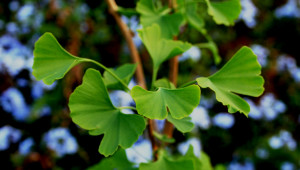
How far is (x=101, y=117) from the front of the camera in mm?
511

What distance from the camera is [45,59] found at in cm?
52

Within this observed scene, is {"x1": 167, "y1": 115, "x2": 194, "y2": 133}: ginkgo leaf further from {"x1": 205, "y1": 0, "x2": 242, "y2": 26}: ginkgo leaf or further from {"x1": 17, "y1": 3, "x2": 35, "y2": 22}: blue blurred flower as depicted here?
{"x1": 17, "y1": 3, "x2": 35, "y2": 22}: blue blurred flower

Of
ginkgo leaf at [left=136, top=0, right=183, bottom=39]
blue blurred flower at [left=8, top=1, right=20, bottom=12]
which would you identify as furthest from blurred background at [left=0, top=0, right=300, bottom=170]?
ginkgo leaf at [left=136, top=0, right=183, bottom=39]

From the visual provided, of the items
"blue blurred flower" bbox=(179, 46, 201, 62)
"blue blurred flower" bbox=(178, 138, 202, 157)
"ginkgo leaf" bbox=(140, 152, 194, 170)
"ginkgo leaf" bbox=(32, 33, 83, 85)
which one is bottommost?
"blue blurred flower" bbox=(178, 138, 202, 157)

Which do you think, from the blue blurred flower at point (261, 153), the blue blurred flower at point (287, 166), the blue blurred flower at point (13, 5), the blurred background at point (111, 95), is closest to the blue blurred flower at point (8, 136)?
the blurred background at point (111, 95)

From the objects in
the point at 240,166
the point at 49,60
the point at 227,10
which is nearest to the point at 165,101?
the point at 49,60

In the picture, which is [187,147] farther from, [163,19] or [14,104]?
[163,19]

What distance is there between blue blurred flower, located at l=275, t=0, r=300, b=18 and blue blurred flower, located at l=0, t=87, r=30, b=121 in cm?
168

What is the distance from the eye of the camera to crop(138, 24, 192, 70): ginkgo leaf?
0.56 metres

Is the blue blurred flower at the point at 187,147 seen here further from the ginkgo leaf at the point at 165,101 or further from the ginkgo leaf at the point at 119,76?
the ginkgo leaf at the point at 165,101

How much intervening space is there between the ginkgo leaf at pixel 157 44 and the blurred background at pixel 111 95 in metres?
0.62

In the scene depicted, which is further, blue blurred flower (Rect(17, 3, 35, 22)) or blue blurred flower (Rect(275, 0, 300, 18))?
blue blurred flower (Rect(275, 0, 300, 18))

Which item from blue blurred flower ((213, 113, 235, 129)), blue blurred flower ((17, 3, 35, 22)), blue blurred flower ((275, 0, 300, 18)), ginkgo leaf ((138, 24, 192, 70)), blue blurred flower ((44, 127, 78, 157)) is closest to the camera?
ginkgo leaf ((138, 24, 192, 70))

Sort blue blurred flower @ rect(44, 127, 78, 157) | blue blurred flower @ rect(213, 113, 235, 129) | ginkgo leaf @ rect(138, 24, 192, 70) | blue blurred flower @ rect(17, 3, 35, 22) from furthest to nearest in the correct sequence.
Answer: blue blurred flower @ rect(213, 113, 235, 129)
blue blurred flower @ rect(17, 3, 35, 22)
blue blurred flower @ rect(44, 127, 78, 157)
ginkgo leaf @ rect(138, 24, 192, 70)
